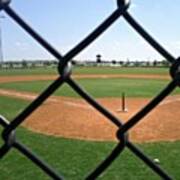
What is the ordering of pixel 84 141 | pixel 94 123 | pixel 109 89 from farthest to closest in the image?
1. pixel 109 89
2. pixel 94 123
3. pixel 84 141

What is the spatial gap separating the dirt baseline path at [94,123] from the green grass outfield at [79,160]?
32.4 inches

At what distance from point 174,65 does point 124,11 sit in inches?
8.2

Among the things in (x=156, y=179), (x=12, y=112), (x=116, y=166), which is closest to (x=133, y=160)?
(x=116, y=166)

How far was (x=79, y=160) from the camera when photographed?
8391 mm

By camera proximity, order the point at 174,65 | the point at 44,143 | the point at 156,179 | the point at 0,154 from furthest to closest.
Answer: the point at 44,143
the point at 156,179
the point at 0,154
the point at 174,65

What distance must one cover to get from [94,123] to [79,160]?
512 centimetres

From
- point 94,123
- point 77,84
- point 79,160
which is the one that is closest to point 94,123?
point 94,123

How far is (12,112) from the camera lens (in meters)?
16.3

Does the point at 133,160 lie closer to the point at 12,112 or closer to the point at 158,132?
the point at 158,132

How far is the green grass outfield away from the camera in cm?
734

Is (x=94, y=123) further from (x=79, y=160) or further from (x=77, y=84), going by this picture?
(x=77, y=84)

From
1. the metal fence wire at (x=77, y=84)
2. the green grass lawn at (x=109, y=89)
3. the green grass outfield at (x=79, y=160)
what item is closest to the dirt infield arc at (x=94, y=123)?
the green grass outfield at (x=79, y=160)

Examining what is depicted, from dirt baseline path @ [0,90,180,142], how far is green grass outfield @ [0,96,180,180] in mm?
823

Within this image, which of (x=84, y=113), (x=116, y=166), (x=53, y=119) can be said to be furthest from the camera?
(x=84, y=113)
